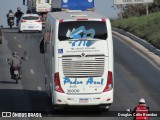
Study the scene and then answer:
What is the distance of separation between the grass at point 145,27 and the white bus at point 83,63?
1986 centimetres

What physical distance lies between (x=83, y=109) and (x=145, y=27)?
27420mm

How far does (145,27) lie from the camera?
55.5m

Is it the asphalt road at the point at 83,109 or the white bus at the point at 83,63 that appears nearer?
the white bus at the point at 83,63

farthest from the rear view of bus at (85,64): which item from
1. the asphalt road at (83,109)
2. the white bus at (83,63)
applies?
the asphalt road at (83,109)

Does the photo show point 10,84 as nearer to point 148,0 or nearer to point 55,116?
point 55,116

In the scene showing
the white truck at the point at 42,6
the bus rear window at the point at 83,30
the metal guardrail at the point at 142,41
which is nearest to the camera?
the bus rear window at the point at 83,30

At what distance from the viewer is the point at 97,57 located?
27.0 meters

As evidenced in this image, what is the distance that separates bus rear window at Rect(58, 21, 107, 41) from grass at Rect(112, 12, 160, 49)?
783 inches

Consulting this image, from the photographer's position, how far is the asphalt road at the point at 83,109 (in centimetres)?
2895

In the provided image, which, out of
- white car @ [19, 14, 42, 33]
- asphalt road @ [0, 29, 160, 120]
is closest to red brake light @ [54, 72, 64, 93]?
asphalt road @ [0, 29, 160, 120]

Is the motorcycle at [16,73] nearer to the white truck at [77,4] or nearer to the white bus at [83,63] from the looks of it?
the white bus at [83,63]

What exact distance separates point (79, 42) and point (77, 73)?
1.17 metres

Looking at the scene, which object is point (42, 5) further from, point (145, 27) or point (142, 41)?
point (142, 41)

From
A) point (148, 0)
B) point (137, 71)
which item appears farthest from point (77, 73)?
point (148, 0)
